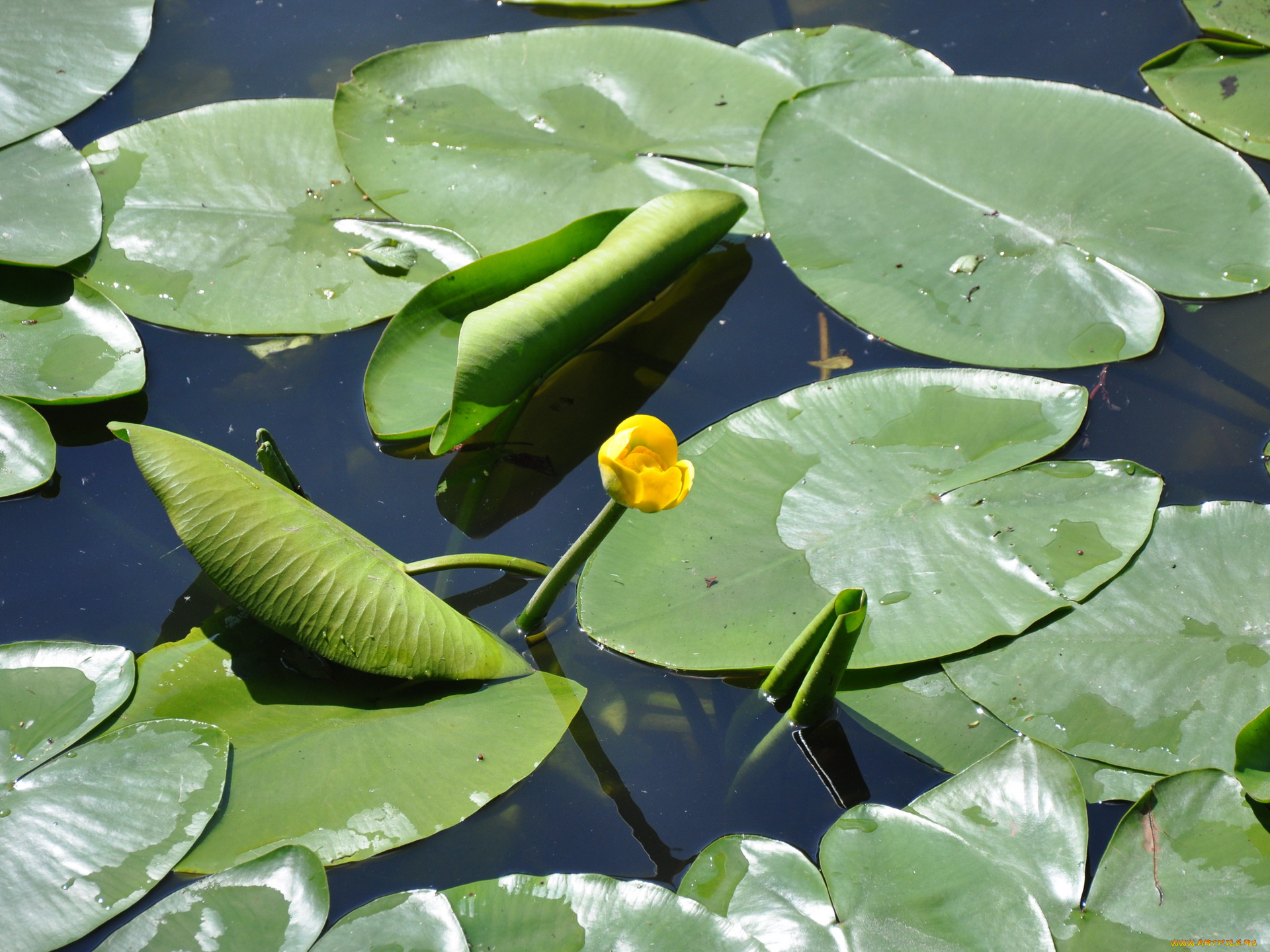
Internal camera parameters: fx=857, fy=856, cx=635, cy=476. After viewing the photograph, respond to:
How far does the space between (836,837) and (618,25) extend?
98.4 inches

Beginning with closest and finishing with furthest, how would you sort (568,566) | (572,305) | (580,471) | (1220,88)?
(568,566) < (572,305) < (580,471) < (1220,88)

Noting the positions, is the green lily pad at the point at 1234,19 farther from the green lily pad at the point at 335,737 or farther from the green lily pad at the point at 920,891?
the green lily pad at the point at 335,737

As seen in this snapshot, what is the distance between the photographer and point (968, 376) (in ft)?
6.53

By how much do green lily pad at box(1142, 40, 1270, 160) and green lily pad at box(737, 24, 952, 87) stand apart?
63cm

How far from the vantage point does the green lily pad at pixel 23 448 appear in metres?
1.92

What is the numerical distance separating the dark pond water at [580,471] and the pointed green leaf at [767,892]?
0.24 feet

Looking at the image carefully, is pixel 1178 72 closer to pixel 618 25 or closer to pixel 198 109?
pixel 618 25

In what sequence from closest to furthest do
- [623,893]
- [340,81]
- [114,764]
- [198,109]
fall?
[623,893]
[114,764]
[198,109]
[340,81]

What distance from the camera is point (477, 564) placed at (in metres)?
1.81

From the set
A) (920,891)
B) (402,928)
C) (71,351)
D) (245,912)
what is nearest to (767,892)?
(920,891)

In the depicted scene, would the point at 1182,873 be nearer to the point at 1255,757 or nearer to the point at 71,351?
the point at 1255,757

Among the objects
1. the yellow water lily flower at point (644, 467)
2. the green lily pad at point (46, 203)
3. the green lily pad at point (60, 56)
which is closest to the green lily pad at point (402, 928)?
the yellow water lily flower at point (644, 467)

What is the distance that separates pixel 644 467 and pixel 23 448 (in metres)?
1.57

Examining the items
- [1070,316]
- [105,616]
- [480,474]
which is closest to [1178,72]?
[1070,316]
